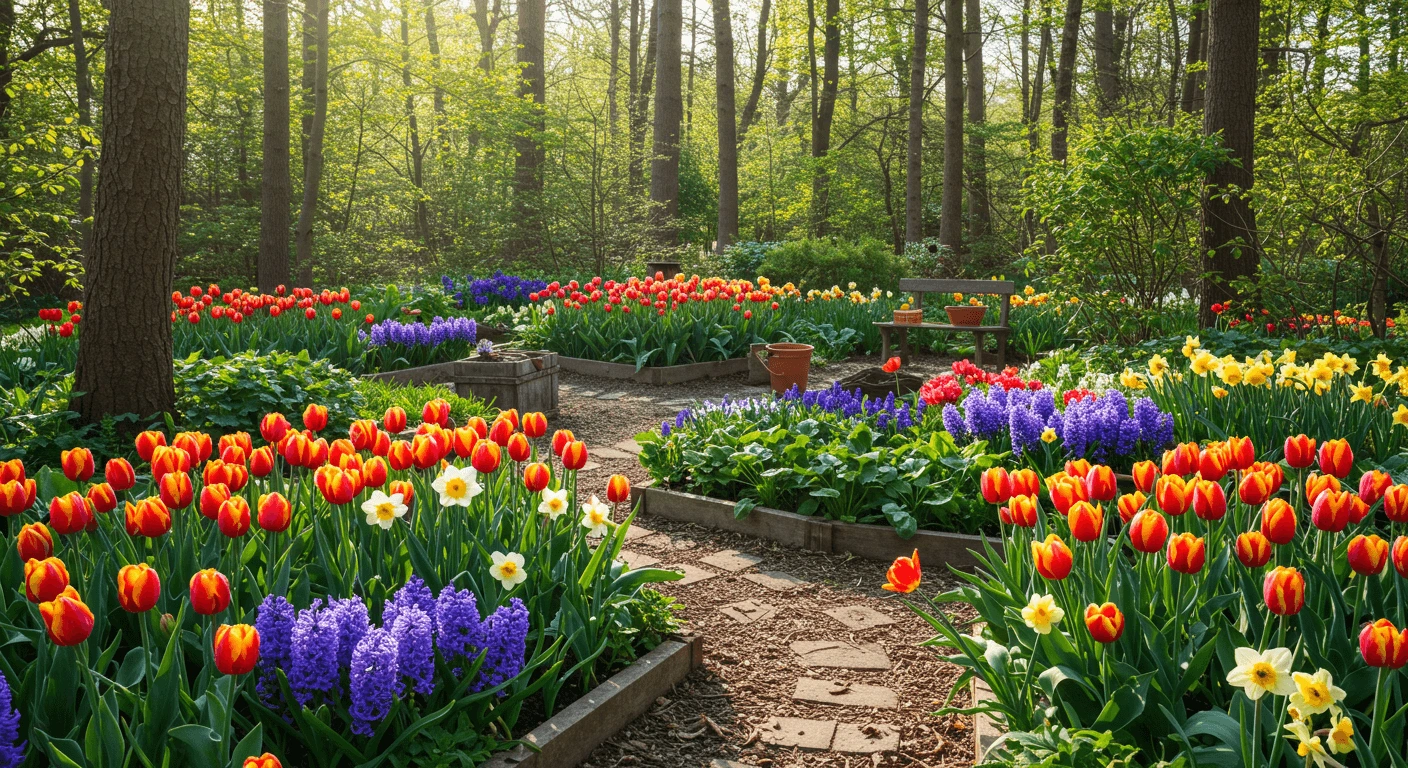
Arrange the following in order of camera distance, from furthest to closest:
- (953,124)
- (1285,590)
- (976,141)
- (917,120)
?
1. (976,141)
2. (917,120)
3. (953,124)
4. (1285,590)

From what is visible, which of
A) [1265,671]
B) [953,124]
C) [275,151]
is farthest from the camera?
[953,124]

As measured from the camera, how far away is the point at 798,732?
288 cm

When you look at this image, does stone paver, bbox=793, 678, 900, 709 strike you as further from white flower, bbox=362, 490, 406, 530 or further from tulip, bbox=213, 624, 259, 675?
tulip, bbox=213, 624, 259, 675

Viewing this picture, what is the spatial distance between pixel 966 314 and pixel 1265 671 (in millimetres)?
8658

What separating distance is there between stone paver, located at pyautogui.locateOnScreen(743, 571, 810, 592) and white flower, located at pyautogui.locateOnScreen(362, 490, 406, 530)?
192 centimetres

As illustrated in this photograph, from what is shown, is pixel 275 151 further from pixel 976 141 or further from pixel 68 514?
pixel 976 141

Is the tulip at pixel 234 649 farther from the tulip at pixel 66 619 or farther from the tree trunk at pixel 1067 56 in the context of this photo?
the tree trunk at pixel 1067 56

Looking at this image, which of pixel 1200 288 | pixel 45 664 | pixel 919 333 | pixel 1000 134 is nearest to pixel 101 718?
pixel 45 664

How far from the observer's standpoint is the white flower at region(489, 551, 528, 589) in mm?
2494

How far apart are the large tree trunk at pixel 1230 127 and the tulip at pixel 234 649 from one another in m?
7.83

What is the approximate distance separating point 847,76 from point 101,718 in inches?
1037

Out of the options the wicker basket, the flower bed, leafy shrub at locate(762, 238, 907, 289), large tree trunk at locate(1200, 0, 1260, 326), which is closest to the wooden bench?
the wicker basket

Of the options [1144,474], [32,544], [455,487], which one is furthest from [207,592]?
[1144,474]

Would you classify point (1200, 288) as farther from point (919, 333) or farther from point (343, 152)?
point (343, 152)
